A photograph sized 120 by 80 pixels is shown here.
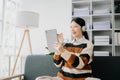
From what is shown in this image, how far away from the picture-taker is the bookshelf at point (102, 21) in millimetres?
3609

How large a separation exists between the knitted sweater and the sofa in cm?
29

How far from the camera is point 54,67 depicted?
2355 millimetres

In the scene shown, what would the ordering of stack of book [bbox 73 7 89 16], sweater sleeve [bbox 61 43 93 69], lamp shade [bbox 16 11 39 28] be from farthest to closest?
stack of book [bbox 73 7 89 16] < lamp shade [bbox 16 11 39 28] < sweater sleeve [bbox 61 43 93 69]

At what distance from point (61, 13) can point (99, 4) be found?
0.89 metres

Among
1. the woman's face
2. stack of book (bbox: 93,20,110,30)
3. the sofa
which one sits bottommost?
the sofa

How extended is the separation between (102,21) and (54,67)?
1.94 meters

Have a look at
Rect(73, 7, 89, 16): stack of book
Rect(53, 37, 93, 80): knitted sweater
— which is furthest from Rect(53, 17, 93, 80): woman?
Rect(73, 7, 89, 16): stack of book

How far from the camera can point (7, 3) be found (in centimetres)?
396

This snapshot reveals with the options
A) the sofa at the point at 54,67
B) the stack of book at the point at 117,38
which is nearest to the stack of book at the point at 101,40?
the stack of book at the point at 117,38

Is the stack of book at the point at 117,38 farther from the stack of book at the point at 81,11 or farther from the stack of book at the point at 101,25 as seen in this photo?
the stack of book at the point at 81,11

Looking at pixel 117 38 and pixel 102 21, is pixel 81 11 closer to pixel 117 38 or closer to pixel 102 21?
pixel 102 21

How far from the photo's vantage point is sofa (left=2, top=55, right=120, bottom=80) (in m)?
2.12

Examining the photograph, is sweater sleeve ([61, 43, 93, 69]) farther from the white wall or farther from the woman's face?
the white wall

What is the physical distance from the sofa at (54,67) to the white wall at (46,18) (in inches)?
70.8
